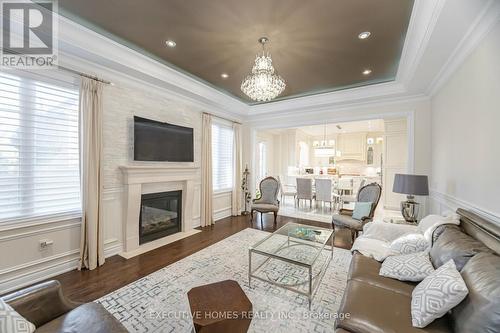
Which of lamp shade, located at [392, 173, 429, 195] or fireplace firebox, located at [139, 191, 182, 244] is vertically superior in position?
lamp shade, located at [392, 173, 429, 195]

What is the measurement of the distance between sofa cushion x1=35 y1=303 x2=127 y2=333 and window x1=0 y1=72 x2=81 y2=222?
74.8 inches

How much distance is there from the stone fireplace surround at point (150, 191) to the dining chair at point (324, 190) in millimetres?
3595

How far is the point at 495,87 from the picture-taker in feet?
6.06

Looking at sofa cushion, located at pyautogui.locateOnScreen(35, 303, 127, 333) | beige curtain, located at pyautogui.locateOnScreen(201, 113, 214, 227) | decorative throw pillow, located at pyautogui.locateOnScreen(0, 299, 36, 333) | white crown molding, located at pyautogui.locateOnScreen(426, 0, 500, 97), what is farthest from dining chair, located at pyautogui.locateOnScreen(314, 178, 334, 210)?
decorative throw pillow, located at pyautogui.locateOnScreen(0, 299, 36, 333)

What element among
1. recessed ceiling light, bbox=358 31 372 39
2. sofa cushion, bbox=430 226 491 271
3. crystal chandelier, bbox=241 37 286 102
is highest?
recessed ceiling light, bbox=358 31 372 39

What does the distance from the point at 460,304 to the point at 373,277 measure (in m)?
0.65

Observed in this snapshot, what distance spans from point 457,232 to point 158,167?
396cm

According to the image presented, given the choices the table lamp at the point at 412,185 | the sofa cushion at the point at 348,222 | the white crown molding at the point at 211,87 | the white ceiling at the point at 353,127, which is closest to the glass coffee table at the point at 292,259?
the sofa cushion at the point at 348,222

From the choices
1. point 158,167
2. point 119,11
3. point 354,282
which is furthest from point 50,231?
point 354,282

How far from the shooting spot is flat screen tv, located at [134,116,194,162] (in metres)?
3.44

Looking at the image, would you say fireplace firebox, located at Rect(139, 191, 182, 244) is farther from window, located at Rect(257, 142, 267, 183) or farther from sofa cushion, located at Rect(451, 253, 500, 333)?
window, located at Rect(257, 142, 267, 183)

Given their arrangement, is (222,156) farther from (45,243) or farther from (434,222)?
(434,222)

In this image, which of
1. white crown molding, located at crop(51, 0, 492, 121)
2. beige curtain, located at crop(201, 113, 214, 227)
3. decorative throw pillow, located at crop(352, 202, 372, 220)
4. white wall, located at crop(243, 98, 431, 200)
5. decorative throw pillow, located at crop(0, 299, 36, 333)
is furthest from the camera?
beige curtain, located at crop(201, 113, 214, 227)

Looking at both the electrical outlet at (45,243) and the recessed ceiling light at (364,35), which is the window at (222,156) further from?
the recessed ceiling light at (364,35)
